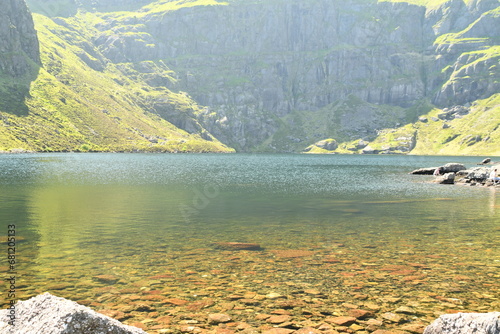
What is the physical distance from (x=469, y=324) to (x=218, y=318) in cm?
866

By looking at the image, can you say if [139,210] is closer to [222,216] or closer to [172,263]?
[222,216]

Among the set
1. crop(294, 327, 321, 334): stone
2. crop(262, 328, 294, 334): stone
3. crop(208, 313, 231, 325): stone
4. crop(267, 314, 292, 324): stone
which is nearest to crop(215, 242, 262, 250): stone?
crop(208, 313, 231, 325): stone

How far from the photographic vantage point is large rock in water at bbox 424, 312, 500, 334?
8656 millimetres

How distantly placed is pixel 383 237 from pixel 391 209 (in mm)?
19162

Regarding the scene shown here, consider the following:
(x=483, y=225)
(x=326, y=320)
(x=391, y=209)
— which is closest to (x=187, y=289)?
(x=326, y=320)

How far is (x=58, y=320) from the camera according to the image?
24.5 feet

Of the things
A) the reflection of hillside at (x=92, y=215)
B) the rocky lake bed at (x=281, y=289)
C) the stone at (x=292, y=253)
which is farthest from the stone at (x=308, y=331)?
the reflection of hillside at (x=92, y=215)

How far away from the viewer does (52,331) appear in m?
7.33

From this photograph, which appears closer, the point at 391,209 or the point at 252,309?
the point at 252,309

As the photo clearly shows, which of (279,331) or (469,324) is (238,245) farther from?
(469,324)

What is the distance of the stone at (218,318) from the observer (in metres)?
13.4

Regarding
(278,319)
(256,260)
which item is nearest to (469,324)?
(278,319)

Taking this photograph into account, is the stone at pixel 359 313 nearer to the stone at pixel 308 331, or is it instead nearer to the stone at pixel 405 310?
the stone at pixel 405 310

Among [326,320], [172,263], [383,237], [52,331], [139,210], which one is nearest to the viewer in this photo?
[52,331]
